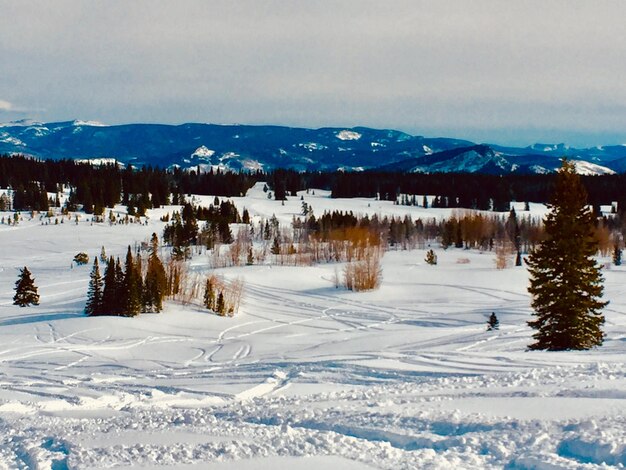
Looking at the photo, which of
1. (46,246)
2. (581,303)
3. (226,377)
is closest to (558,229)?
(581,303)

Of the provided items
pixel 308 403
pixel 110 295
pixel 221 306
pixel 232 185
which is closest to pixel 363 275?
pixel 221 306

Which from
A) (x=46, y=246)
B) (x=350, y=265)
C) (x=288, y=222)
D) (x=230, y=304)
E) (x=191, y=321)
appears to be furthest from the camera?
(x=288, y=222)

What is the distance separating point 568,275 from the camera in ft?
62.0

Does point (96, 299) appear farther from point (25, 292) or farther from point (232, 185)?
point (232, 185)

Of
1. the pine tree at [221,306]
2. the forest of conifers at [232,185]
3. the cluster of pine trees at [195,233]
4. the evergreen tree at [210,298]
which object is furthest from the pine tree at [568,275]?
the forest of conifers at [232,185]

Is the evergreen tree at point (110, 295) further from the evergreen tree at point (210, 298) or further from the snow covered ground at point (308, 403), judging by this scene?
the evergreen tree at point (210, 298)

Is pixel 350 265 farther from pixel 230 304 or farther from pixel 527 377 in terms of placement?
pixel 527 377

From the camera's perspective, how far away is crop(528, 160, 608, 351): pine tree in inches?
733

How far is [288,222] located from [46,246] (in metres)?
46.1

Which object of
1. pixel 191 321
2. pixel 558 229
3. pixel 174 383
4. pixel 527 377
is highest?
pixel 558 229

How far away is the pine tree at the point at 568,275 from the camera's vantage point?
61.1 ft

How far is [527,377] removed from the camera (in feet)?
34.1

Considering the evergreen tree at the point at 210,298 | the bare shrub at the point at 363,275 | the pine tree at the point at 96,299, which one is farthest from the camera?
the bare shrub at the point at 363,275

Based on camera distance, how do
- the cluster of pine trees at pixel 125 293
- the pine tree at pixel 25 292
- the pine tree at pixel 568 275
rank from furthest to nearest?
the pine tree at pixel 25 292 → the cluster of pine trees at pixel 125 293 → the pine tree at pixel 568 275
